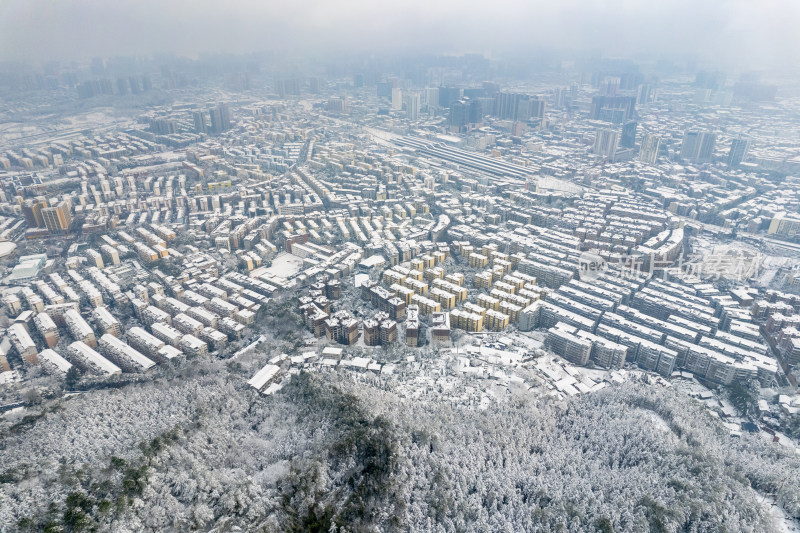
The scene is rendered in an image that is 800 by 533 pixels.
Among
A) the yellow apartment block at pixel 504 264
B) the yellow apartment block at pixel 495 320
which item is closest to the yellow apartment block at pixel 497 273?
the yellow apartment block at pixel 504 264

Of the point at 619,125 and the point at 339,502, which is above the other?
the point at 619,125

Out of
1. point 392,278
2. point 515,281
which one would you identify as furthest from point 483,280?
point 392,278

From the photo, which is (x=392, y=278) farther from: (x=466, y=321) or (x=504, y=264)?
(x=504, y=264)

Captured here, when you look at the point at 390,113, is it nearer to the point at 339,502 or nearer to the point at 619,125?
the point at 619,125

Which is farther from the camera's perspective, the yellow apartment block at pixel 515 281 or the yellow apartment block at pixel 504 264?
the yellow apartment block at pixel 504 264

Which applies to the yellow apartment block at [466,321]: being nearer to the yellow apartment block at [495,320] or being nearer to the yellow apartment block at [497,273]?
the yellow apartment block at [495,320]

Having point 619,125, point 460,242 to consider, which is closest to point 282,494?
point 460,242

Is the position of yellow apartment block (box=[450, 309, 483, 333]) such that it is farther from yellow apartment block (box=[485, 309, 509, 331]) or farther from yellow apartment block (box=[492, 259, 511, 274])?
yellow apartment block (box=[492, 259, 511, 274])

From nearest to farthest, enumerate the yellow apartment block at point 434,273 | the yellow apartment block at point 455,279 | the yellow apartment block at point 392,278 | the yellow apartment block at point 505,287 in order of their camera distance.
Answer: the yellow apartment block at point 505,287, the yellow apartment block at point 392,278, the yellow apartment block at point 455,279, the yellow apartment block at point 434,273
